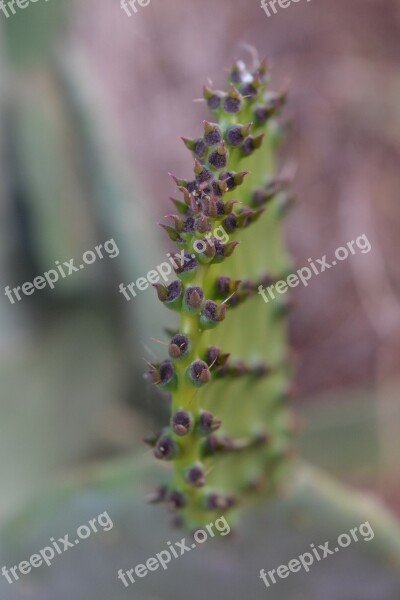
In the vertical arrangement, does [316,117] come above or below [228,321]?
above

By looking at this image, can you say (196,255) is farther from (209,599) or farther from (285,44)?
(285,44)

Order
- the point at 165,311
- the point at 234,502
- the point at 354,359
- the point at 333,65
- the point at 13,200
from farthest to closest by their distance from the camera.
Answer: the point at 333,65 → the point at 354,359 → the point at 13,200 → the point at 165,311 → the point at 234,502

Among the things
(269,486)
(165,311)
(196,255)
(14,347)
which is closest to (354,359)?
(165,311)

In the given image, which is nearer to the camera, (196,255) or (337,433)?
(196,255)

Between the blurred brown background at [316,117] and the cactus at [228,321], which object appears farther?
the blurred brown background at [316,117]

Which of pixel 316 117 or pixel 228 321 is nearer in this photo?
pixel 228 321

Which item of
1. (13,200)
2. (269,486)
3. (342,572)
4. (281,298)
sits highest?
(13,200)

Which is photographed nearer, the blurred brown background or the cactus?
the cactus

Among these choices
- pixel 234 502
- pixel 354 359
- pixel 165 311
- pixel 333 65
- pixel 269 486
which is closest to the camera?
pixel 234 502
